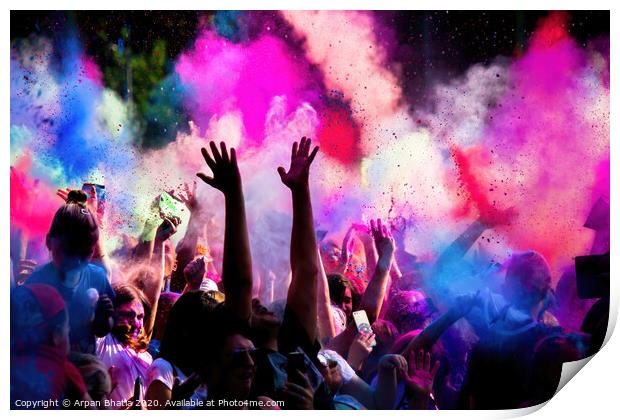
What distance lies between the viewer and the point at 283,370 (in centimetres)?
396

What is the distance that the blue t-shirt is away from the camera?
3.90m

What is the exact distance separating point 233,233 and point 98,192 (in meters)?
0.59

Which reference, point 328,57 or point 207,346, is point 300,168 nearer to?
point 328,57

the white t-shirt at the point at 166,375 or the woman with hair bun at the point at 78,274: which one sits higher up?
the woman with hair bun at the point at 78,274

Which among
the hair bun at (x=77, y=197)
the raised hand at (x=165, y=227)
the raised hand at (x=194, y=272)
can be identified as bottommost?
the raised hand at (x=194, y=272)

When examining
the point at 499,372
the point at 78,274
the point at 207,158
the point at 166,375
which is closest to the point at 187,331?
the point at 166,375

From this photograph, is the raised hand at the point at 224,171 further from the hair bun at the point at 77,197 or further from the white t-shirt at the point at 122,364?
the white t-shirt at the point at 122,364

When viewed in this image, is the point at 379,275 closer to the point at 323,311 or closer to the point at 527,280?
the point at 323,311

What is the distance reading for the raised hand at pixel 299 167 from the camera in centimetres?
398

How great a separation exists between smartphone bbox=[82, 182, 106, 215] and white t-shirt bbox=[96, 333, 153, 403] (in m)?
0.54

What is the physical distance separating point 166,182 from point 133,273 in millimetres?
410

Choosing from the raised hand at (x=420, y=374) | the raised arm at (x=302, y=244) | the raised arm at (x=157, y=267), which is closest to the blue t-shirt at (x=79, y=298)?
the raised arm at (x=157, y=267)

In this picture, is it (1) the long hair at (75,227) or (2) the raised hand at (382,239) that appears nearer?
(1) the long hair at (75,227)
